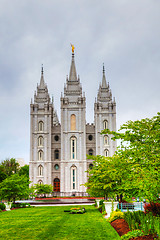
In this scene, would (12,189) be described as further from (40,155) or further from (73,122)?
(73,122)

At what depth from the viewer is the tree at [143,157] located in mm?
11867

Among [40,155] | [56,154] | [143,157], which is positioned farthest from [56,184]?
[143,157]

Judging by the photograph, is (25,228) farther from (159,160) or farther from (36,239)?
(159,160)

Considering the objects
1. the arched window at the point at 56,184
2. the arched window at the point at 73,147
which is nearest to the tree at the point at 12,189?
the arched window at the point at 73,147

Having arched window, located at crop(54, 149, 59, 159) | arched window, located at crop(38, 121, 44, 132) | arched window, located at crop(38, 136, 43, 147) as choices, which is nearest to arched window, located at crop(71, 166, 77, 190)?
arched window, located at crop(54, 149, 59, 159)

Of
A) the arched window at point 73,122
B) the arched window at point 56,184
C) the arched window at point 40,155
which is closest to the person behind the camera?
the arched window at point 56,184

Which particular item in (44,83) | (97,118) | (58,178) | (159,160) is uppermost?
(44,83)

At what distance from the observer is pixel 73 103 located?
61062mm

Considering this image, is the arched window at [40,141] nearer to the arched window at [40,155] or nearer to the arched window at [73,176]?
the arched window at [40,155]

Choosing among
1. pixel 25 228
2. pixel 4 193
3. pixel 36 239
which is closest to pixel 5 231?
pixel 25 228

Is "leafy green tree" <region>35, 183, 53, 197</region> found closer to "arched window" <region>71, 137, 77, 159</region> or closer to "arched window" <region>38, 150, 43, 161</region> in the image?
"arched window" <region>38, 150, 43, 161</region>

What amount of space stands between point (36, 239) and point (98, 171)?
1087 centimetres

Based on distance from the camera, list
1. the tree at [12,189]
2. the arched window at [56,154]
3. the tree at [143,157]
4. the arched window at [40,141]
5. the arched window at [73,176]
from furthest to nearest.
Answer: the arched window at [56,154], the arched window at [40,141], the arched window at [73,176], the tree at [12,189], the tree at [143,157]

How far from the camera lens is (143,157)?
1385cm
